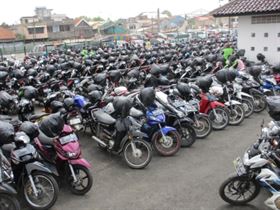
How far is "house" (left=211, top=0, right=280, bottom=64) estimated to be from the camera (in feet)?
44.5

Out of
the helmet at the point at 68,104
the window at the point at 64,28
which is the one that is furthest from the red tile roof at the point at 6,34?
the helmet at the point at 68,104

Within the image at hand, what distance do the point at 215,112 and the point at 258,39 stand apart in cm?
830

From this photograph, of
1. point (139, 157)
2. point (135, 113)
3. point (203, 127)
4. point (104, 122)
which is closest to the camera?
point (139, 157)

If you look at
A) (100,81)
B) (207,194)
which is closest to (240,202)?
(207,194)

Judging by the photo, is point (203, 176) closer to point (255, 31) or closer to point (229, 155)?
point (229, 155)

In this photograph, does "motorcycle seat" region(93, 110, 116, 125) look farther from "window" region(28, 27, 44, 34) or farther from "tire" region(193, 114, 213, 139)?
"window" region(28, 27, 44, 34)

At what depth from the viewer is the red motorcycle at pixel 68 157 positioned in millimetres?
4547

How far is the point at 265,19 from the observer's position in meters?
14.0

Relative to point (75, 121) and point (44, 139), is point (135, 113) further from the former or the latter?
point (44, 139)

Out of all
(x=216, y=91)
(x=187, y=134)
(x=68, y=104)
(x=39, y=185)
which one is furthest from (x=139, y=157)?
(x=216, y=91)

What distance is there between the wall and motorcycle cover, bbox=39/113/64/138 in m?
11.7

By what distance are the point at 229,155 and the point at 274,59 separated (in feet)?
30.7

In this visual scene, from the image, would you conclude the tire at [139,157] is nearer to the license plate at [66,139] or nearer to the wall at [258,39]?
the license plate at [66,139]

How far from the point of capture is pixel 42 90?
10.2 metres
